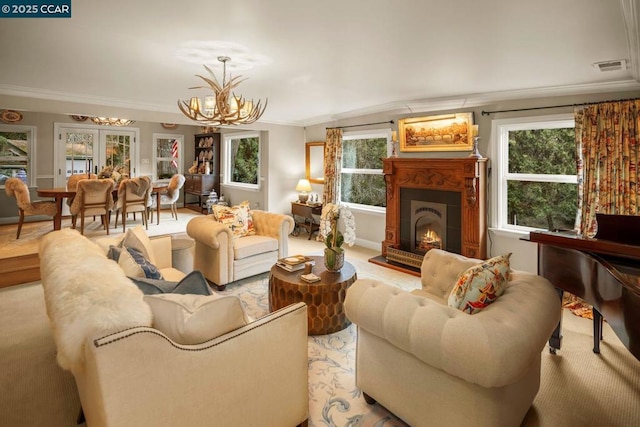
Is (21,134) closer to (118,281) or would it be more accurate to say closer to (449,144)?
(118,281)

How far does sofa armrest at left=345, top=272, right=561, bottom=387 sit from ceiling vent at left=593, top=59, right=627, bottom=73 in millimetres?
2286

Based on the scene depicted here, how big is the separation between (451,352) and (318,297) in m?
1.45

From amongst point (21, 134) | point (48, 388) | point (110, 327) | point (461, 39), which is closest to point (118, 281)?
point (110, 327)

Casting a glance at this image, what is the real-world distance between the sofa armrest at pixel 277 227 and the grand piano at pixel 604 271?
9.26 feet

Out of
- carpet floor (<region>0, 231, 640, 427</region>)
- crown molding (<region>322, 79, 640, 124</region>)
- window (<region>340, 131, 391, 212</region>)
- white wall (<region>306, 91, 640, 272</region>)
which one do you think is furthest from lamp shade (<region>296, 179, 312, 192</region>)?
carpet floor (<region>0, 231, 640, 427</region>)

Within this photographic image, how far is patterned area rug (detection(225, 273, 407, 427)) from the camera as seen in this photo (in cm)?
188

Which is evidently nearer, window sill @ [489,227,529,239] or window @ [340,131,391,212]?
window sill @ [489,227,529,239]

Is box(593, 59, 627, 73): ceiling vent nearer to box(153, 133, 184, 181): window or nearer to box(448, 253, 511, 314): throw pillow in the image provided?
box(448, 253, 511, 314): throw pillow

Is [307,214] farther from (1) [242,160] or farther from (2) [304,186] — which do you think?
(1) [242,160]

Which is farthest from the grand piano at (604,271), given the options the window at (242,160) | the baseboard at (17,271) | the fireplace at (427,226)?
the window at (242,160)

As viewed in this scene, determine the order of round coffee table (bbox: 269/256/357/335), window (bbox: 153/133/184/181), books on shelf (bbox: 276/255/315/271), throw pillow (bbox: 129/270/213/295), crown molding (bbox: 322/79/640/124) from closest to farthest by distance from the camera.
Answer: throw pillow (bbox: 129/270/213/295)
round coffee table (bbox: 269/256/357/335)
books on shelf (bbox: 276/255/315/271)
crown molding (bbox: 322/79/640/124)
window (bbox: 153/133/184/181)

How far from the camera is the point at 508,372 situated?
135cm

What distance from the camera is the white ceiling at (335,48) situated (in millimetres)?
2088

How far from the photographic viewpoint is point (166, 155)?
9.49m
